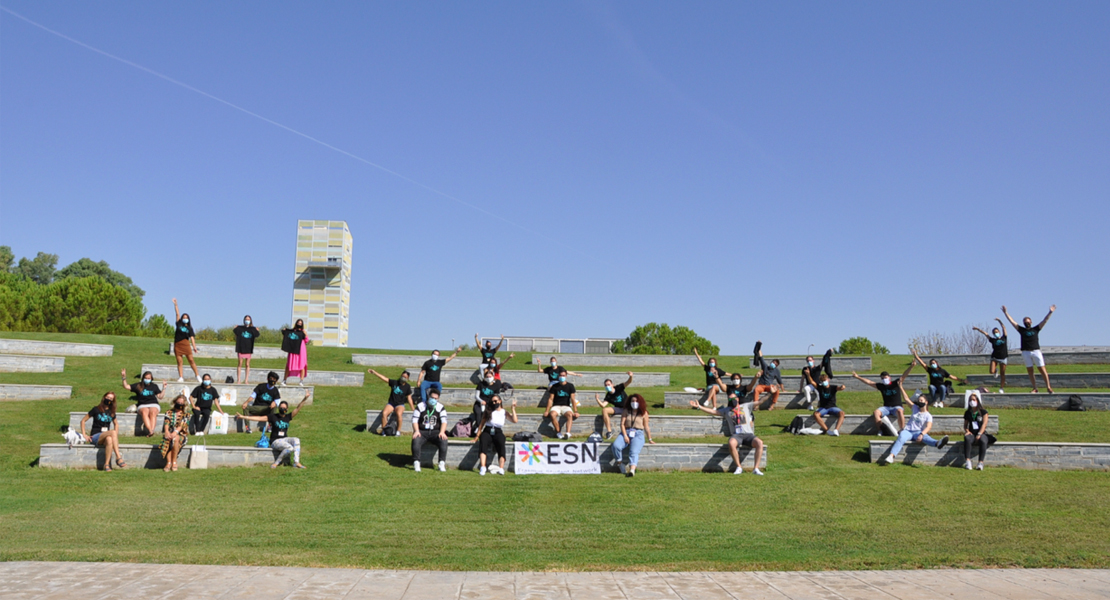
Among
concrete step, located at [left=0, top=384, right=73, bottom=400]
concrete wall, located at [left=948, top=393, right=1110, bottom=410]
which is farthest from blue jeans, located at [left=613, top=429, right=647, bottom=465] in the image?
concrete step, located at [left=0, top=384, right=73, bottom=400]

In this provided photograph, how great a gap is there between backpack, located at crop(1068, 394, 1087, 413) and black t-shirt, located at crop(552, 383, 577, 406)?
13.1 metres

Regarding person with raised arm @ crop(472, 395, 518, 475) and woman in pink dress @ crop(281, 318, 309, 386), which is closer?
person with raised arm @ crop(472, 395, 518, 475)

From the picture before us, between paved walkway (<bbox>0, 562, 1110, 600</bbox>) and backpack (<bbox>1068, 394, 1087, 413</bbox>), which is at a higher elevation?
backpack (<bbox>1068, 394, 1087, 413</bbox>)

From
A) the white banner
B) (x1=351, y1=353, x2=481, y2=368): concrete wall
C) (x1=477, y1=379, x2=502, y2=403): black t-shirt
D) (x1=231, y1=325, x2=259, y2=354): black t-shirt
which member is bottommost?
the white banner

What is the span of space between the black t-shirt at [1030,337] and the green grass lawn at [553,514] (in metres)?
3.03

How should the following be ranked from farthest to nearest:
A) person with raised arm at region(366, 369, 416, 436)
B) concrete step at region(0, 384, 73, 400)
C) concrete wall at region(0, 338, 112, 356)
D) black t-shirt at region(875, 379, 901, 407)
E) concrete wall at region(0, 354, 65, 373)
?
1. concrete wall at region(0, 338, 112, 356)
2. concrete wall at region(0, 354, 65, 373)
3. concrete step at region(0, 384, 73, 400)
4. person with raised arm at region(366, 369, 416, 436)
5. black t-shirt at region(875, 379, 901, 407)

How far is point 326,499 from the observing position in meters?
12.4

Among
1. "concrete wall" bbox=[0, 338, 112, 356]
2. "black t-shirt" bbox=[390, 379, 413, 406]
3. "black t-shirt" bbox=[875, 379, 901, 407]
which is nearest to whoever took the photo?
"black t-shirt" bbox=[875, 379, 901, 407]

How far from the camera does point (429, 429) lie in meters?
15.4

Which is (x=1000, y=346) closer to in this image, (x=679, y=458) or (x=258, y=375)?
(x=679, y=458)

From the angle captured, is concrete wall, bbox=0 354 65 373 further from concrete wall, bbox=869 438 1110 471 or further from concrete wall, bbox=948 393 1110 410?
concrete wall, bbox=948 393 1110 410

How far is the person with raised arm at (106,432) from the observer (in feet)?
46.2

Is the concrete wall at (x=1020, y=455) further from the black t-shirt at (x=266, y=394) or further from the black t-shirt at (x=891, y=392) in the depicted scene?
the black t-shirt at (x=266, y=394)

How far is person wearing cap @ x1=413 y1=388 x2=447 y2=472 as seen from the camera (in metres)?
14.8
